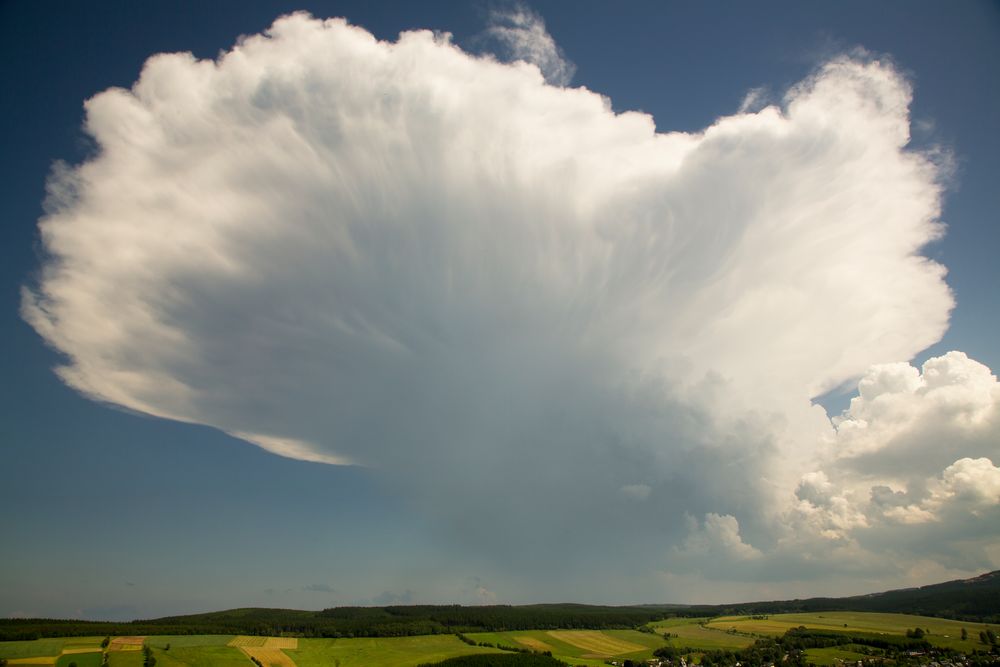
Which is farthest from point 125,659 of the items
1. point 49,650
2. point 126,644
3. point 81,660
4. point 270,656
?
point 270,656

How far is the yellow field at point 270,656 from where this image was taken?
173 metres

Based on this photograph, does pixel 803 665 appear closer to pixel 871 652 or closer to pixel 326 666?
pixel 871 652

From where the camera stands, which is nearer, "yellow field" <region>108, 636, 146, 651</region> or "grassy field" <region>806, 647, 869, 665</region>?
"yellow field" <region>108, 636, 146, 651</region>

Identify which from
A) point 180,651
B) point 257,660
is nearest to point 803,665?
point 257,660

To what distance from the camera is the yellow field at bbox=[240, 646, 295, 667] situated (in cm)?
17320

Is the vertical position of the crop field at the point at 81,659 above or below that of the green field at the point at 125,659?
above

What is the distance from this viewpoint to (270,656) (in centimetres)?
18262

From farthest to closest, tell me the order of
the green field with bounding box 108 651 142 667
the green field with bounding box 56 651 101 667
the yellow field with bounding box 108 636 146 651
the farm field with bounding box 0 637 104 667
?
the yellow field with bounding box 108 636 146 651 → the green field with bounding box 108 651 142 667 → the farm field with bounding box 0 637 104 667 → the green field with bounding box 56 651 101 667

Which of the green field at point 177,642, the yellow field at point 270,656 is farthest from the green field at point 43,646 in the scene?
the yellow field at point 270,656

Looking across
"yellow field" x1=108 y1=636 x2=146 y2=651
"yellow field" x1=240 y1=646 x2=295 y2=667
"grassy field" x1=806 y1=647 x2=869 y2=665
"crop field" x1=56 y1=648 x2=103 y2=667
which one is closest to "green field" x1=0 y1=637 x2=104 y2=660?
"yellow field" x1=108 y1=636 x2=146 y2=651

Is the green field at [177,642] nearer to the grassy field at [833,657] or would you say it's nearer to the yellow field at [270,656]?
the yellow field at [270,656]

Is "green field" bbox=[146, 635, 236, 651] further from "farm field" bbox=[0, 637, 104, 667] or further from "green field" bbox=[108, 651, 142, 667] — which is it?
"farm field" bbox=[0, 637, 104, 667]

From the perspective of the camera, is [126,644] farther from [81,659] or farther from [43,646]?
[81,659]

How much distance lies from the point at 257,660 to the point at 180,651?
28754 millimetres
